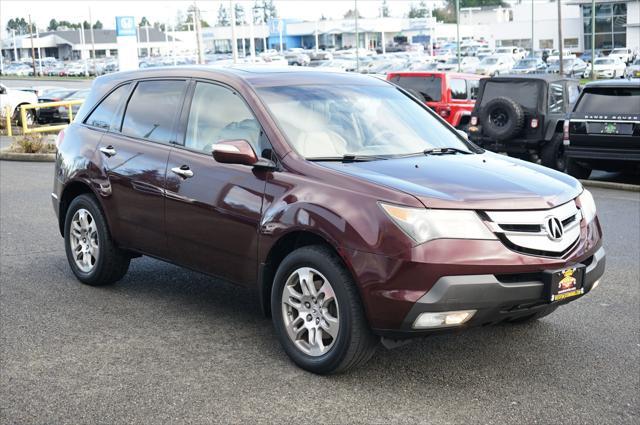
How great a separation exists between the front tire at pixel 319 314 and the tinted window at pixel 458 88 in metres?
15.7

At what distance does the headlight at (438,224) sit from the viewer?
15.6ft

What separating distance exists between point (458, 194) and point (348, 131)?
118cm

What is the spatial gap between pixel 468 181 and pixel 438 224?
1.67 ft

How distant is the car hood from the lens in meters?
4.90

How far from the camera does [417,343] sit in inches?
229

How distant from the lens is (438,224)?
4773mm

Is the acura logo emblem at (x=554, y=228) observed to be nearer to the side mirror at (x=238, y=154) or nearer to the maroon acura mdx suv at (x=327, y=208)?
the maroon acura mdx suv at (x=327, y=208)

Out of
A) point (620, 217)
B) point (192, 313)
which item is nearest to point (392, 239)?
point (192, 313)

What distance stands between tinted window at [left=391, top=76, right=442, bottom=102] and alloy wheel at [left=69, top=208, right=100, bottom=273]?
537 inches

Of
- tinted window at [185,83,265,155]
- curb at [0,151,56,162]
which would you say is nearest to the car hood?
tinted window at [185,83,265,155]

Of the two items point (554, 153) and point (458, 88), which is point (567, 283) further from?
point (458, 88)

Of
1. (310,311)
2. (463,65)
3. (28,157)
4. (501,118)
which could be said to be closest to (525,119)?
(501,118)

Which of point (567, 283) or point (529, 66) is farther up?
point (529, 66)

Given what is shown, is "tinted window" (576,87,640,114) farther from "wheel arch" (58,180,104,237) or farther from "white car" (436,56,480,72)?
"white car" (436,56,480,72)
